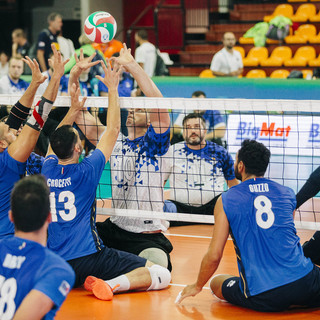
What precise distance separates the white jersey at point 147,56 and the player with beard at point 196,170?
8540 mm

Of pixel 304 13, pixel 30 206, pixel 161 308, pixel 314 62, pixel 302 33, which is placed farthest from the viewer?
pixel 304 13

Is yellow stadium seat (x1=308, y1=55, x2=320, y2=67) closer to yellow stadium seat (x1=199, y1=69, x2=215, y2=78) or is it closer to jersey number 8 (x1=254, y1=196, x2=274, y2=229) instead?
yellow stadium seat (x1=199, y1=69, x2=215, y2=78)

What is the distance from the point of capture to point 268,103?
5.85m

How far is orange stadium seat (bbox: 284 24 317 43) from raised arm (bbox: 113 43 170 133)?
1158 centimetres

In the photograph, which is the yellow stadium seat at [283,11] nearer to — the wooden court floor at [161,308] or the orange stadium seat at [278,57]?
the orange stadium seat at [278,57]

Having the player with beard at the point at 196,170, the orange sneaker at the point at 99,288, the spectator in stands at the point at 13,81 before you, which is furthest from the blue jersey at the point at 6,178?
the spectator in stands at the point at 13,81

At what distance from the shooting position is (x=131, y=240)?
612 cm

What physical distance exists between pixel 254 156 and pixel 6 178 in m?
2.03

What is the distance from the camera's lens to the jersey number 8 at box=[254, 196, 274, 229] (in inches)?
192

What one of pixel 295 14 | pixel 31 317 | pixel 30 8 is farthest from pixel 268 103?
pixel 30 8

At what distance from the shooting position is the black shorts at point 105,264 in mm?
5344

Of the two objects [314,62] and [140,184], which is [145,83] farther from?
[314,62]

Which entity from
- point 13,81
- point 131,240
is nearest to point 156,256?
point 131,240

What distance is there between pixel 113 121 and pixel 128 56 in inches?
29.1
